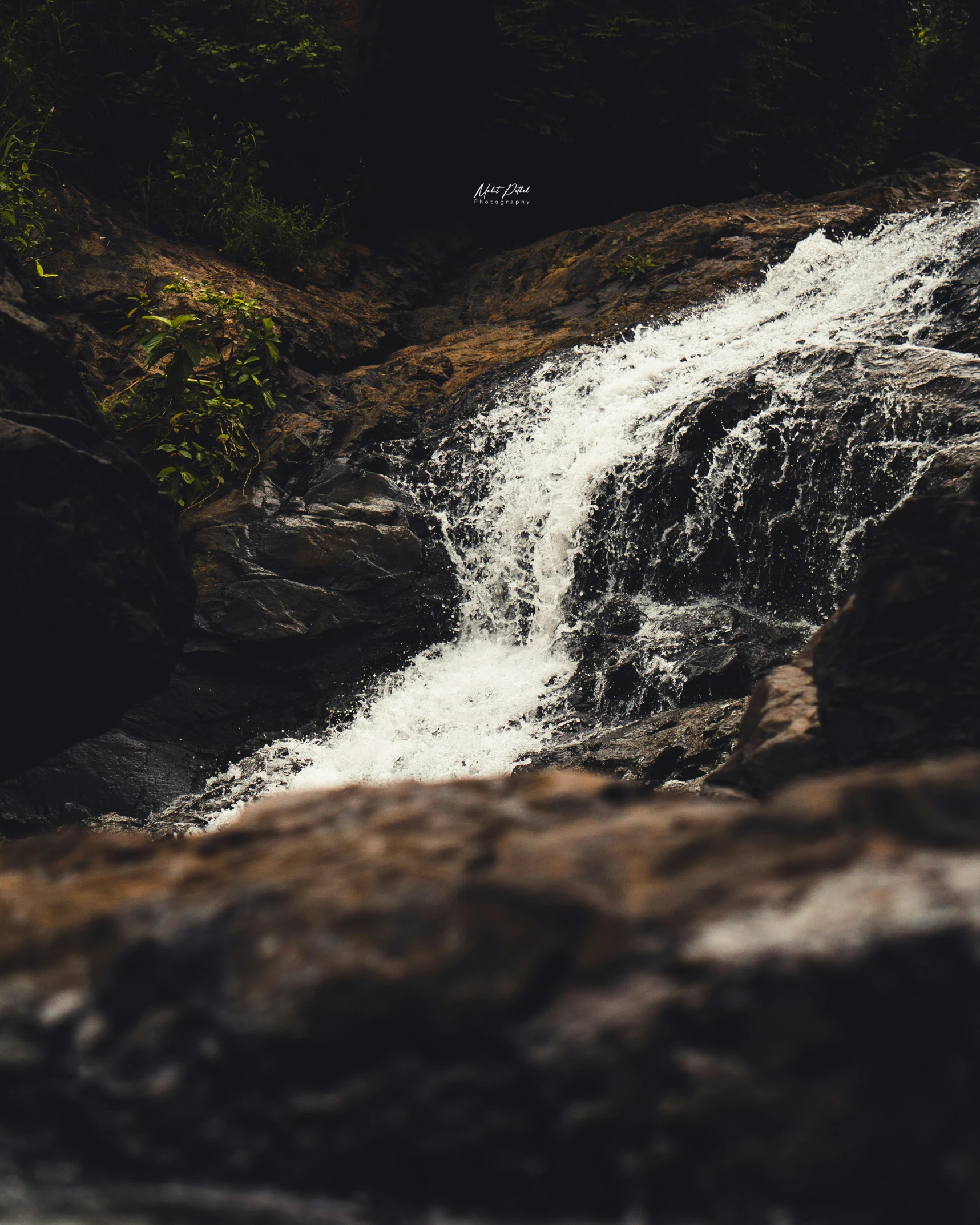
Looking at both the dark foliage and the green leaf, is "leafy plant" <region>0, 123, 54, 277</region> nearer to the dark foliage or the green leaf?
the dark foliage

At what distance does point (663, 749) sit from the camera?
4773 mm

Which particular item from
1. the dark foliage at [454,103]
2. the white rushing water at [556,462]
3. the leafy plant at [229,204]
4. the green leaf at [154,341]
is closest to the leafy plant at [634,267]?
the white rushing water at [556,462]

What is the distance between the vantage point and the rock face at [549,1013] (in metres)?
1.01

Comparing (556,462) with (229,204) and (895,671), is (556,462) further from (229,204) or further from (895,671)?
(895,671)

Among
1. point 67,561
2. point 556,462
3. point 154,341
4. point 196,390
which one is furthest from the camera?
point 196,390

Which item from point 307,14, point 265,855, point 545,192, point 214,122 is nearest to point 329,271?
point 214,122

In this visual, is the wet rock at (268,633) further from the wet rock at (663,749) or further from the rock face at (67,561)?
the wet rock at (663,749)

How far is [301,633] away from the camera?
22.3ft

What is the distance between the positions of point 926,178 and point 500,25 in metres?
5.57

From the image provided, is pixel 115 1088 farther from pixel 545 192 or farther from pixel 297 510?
pixel 545 192

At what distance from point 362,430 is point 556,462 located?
1869 mm

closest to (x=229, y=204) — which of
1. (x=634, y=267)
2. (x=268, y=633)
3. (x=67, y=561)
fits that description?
(x=634, y=267)

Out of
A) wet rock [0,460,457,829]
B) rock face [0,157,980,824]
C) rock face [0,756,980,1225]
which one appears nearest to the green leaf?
rock face [0,157,980,824]

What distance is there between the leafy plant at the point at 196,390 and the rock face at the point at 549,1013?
6.62 meters
